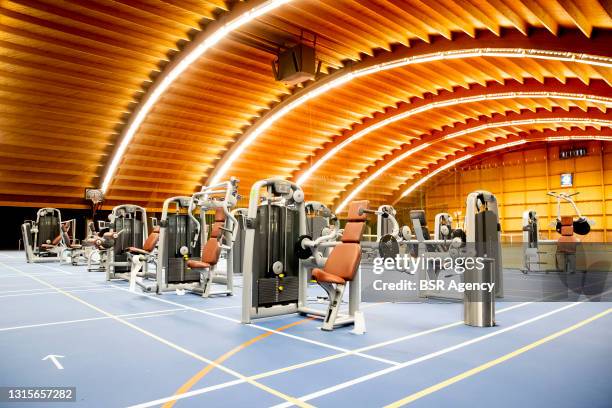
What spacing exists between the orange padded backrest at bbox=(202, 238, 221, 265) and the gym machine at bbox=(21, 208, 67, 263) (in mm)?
8253

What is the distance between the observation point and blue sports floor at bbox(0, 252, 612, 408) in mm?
2744

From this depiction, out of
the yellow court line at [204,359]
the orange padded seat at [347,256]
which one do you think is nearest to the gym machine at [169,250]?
the yellow court line at [204,359]

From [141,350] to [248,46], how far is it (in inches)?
493

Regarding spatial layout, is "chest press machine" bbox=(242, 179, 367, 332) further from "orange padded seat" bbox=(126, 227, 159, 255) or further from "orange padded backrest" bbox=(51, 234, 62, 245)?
"orange padded backrest" bbox=(51, 234, 62, 245)

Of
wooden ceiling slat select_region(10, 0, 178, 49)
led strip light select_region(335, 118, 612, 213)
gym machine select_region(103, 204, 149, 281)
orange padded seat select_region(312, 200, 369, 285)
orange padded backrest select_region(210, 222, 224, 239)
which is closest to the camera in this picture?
orange padded seat select_region(312, 200, 369, 285)

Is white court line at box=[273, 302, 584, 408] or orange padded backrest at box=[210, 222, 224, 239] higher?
orange padded backrest at box=[210, 222, 224, 239]

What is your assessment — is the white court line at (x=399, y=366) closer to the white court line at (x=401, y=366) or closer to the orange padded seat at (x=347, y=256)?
the white court line at (x=401, y=366)

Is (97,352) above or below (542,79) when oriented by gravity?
below

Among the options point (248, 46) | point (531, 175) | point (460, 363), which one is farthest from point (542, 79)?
point (460, 363)

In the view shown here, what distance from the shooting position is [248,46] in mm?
14352

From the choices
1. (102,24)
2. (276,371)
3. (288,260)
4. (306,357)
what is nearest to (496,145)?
(102,24)

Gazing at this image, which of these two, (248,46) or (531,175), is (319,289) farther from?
(531,175)

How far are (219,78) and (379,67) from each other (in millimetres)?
5974

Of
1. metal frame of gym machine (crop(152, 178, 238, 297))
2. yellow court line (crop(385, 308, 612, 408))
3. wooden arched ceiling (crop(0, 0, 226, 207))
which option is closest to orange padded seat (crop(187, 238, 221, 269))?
metal frame of gym machine (crop(152, 178, 238, 297))
